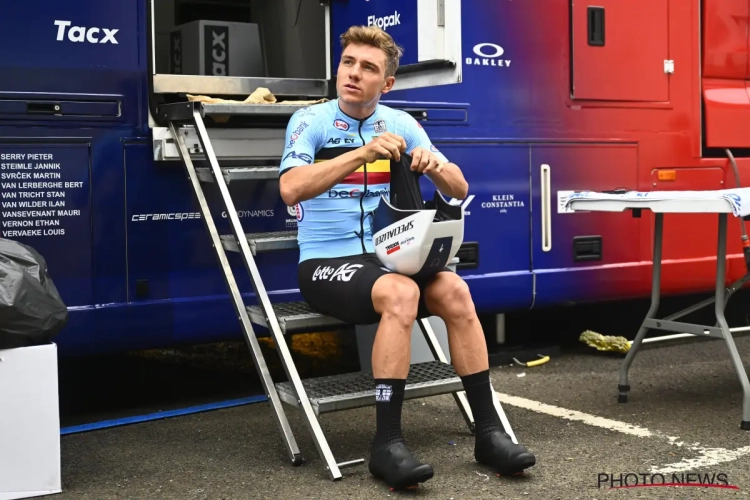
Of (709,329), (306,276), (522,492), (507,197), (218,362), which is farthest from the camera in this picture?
(218,362)

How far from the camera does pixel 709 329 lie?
457 cm

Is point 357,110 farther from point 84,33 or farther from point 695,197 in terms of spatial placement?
point 695,197

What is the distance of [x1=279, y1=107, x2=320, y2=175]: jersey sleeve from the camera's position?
13.0 ft

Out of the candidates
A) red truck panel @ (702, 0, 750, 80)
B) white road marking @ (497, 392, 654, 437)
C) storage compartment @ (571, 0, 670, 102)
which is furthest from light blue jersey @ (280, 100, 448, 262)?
red truck panel @ (702, 0, 750, 80)

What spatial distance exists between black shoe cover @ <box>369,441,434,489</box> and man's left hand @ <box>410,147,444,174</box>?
3.20 ft

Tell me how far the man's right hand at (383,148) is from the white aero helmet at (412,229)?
0.07 m

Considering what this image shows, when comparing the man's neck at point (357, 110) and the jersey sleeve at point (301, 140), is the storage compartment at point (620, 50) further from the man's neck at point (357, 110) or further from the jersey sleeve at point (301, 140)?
the jersey sleeve at point (301, 140)

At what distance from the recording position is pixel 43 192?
14.4ft

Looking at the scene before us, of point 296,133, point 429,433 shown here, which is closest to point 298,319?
point 296,133

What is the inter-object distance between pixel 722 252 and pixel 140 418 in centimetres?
264

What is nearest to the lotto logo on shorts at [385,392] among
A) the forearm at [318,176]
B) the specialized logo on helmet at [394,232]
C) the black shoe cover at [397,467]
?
the black shoe cover at [397,467]

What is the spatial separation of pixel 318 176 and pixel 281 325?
0.59 meters

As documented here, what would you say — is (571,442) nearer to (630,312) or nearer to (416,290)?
(416,290)

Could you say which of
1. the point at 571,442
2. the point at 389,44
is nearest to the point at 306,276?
the point at 389,44
